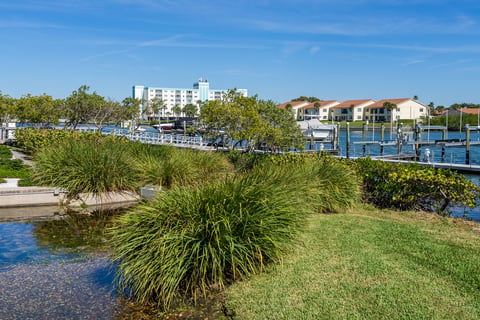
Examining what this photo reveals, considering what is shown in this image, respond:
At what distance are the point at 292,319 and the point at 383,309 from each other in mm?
1120

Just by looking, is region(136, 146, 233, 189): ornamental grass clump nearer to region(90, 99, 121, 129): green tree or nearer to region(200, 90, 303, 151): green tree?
region(200, 90, 303, 151): green tree

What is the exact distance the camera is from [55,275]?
7836mm

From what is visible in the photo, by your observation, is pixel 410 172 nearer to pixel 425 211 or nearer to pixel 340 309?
pixel 425 211

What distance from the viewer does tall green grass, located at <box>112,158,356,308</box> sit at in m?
6.64

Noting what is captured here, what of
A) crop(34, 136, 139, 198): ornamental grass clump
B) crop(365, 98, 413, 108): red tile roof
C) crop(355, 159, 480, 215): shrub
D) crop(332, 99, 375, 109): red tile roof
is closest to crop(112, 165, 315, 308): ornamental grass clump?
crop(355, 159, 480, 215): shrub

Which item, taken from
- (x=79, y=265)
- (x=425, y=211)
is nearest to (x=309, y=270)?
(x=79, y=265)

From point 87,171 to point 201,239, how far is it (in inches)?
353

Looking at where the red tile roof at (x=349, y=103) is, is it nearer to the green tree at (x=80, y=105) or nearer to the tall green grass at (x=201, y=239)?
the green tree at (x=80, y=105)

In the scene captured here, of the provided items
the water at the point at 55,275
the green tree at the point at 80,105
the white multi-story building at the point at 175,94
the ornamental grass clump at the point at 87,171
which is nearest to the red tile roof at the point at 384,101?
the white multi-story building at the point at 175,94

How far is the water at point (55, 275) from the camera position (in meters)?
6.45

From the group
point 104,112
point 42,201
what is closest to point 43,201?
point 42,201

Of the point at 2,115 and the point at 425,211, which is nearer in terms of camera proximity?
the point at 425,211

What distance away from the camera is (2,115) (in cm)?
4709

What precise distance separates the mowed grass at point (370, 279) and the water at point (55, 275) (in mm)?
2054
